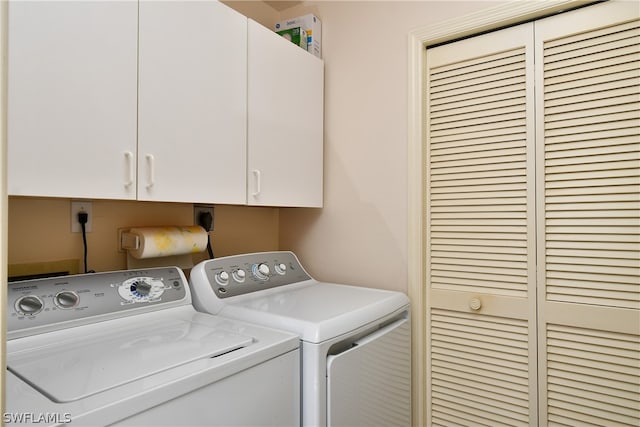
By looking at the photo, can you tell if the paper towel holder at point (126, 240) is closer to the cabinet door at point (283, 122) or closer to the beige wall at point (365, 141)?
the cabinet door at point (283, 122)

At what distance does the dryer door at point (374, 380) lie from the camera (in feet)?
3.78

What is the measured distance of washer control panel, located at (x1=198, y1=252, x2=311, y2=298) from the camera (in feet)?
4.86

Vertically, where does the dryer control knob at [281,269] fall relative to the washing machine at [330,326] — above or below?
above

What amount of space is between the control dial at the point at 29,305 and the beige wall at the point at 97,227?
0.21 metres

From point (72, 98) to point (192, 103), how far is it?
1.23 ft

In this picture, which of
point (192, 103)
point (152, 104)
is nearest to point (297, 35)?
point (192, 103)

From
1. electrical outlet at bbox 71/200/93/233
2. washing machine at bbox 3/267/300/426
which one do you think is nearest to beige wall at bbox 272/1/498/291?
washing machine at bbox 3/267/300/426

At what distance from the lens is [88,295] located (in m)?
1.19

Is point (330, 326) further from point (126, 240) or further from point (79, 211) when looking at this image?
point (79, 211)

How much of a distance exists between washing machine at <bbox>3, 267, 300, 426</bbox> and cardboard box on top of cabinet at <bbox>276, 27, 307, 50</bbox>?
1.26 metres

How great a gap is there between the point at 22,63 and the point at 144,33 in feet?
1.18

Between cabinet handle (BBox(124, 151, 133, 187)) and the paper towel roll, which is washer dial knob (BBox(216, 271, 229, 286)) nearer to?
the paper towel roll

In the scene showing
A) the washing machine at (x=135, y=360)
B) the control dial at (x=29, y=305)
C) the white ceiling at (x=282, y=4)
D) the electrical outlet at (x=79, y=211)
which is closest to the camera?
the washing machine at (x=135, y=360)

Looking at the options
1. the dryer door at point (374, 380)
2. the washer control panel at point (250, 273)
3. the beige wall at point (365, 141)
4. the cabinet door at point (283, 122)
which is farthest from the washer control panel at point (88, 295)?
the beige wall at point (365, 141)
